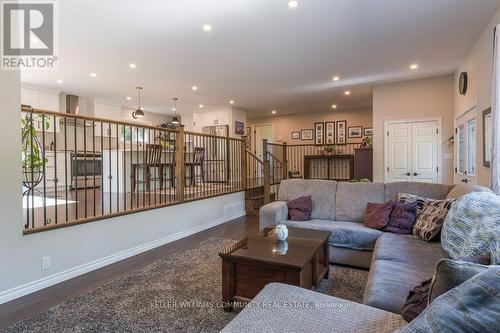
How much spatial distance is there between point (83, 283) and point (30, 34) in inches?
137

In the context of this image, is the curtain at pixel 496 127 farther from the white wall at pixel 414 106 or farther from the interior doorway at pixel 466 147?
the white wall at pixel 414 106

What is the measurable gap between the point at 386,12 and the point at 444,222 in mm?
2434

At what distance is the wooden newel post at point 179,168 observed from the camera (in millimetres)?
4203

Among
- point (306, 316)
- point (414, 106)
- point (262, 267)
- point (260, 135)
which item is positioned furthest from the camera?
point (260, 135)

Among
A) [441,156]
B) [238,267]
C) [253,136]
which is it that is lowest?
[238,267]

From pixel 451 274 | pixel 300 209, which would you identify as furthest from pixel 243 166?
pixel 451 274

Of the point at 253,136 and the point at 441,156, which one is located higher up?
the point at 253,136

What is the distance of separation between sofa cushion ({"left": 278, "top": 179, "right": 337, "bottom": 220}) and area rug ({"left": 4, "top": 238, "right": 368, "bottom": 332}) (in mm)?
808

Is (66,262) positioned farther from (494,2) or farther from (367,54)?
(494,2)

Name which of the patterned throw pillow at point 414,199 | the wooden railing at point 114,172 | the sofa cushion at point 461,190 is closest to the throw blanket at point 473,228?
the sofa cushion at point 461,190

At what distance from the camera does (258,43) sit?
4043mm

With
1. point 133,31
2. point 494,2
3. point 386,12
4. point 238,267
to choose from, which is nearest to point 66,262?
point 238,267

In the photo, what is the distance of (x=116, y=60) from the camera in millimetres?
4691

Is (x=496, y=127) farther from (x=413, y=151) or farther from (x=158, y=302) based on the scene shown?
(x=413, y=151)
